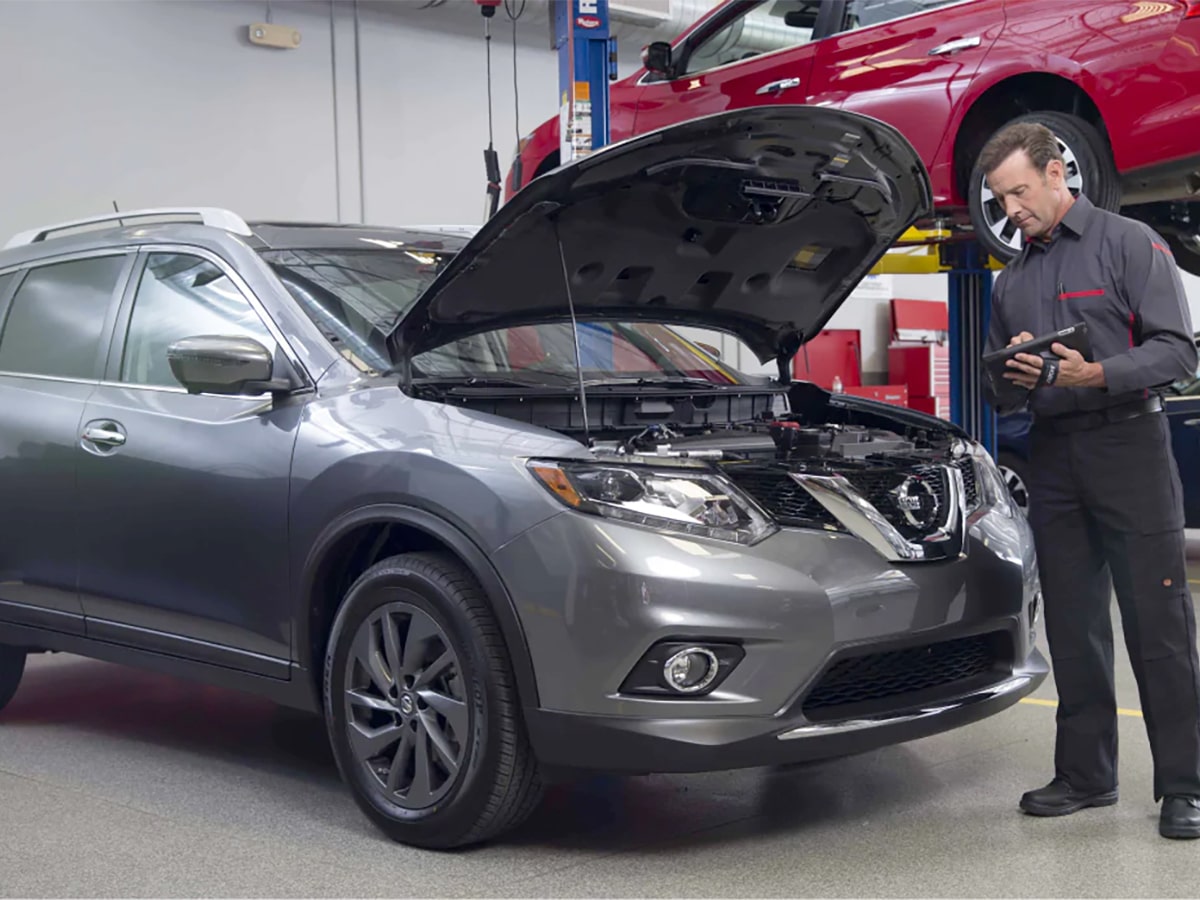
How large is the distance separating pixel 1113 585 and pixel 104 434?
2.78 meters

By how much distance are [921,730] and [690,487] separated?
0.77 meters

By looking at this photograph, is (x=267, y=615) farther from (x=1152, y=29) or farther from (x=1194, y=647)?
(x=1152, y=29)

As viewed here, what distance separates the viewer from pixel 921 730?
328 centimetres

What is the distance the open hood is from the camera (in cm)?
351

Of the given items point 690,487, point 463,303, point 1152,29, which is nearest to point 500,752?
point 690,487

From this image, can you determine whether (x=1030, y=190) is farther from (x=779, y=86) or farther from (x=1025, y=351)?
(x=779, y=86)

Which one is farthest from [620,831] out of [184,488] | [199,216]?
[199,216]

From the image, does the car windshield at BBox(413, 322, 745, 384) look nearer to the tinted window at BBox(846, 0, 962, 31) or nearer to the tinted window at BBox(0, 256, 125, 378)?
the tinted window at BBox(0, 256, 125, 378)

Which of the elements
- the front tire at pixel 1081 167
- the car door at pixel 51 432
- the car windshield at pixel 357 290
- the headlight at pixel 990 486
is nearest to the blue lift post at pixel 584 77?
the front tire at pixel 1081 167

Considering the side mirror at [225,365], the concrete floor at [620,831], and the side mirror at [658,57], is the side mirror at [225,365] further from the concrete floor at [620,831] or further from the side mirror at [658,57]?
the side mirror at [658,57]

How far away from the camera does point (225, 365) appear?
143 inches

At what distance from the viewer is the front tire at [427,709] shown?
3207 mm

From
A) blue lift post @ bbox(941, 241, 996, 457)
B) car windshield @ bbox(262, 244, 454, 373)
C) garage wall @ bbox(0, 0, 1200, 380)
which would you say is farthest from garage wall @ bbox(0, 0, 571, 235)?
car windshield @ bbox(262, 244, 454, 373)

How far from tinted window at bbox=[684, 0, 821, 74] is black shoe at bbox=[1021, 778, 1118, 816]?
14.1 feet
